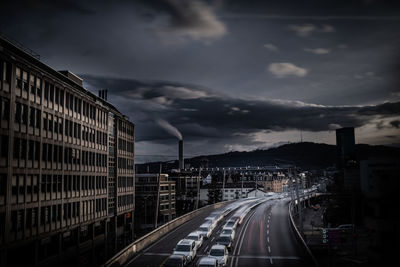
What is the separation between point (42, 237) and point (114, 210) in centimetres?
2312

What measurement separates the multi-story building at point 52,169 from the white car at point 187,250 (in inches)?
564

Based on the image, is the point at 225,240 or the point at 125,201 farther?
the point at 125,201

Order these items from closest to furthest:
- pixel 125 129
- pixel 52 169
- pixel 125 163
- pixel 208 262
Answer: pixel 208 262 < pixel 52 169 < pixel 125 163 < pixel 125 129

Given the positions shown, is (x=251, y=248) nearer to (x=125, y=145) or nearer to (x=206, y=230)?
(x=206, y=230)

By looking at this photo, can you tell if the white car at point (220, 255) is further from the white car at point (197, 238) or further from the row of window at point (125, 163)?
the row of window at point (125, 163)

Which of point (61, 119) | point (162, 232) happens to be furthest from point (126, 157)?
point (61, 119)

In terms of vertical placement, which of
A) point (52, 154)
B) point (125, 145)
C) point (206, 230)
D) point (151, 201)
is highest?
point (125, 145)

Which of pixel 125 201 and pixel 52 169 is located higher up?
pixel 52 169

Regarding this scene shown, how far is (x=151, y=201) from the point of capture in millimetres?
115875

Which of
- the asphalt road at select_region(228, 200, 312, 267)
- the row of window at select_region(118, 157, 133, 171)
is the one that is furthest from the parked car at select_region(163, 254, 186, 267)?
the row of window at select_region(118, 157, 133, 171)

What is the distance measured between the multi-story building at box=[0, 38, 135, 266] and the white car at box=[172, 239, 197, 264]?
47.0 ft

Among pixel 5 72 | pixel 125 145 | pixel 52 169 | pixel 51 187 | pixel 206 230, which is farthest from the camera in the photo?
pixel 125 145

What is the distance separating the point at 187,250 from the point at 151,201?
82252 mm

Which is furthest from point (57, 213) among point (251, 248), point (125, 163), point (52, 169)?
point (125, 163)
